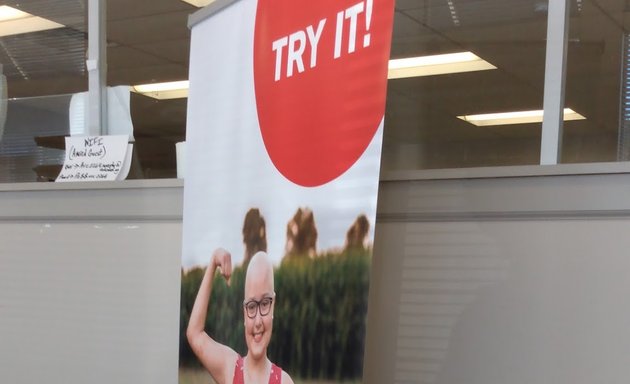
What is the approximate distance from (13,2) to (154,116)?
44.1 inches

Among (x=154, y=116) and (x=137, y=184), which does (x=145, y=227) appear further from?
Answer: (x=154, y=116)

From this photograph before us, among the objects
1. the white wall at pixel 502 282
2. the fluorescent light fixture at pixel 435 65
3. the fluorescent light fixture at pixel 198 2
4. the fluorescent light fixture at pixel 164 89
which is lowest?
the white wall at pixel 502 282

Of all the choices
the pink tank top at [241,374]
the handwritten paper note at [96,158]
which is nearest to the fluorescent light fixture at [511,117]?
the pink tank top at [241,374]

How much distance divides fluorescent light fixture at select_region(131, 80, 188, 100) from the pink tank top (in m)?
1.59

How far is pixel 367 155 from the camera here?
190 centimetres

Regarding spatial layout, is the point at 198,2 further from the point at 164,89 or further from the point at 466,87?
the point at 466,87

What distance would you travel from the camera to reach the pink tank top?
2088 mm

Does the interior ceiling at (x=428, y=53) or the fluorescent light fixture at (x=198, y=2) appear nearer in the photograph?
the interior ceiling at (x=428, y=53)

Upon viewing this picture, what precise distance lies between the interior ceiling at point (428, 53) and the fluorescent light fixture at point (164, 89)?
0.11 ft

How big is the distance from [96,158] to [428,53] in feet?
5.01

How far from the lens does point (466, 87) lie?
2830 millimetres

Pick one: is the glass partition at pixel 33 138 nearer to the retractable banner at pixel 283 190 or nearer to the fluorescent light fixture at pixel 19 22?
the fluorescent light fixture at pixel 19 22

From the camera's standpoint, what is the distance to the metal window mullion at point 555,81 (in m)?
2.34

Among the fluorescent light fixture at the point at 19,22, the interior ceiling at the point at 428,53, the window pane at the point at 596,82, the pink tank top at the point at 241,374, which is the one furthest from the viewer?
the fluorescent light fixture at the point at 19,22
